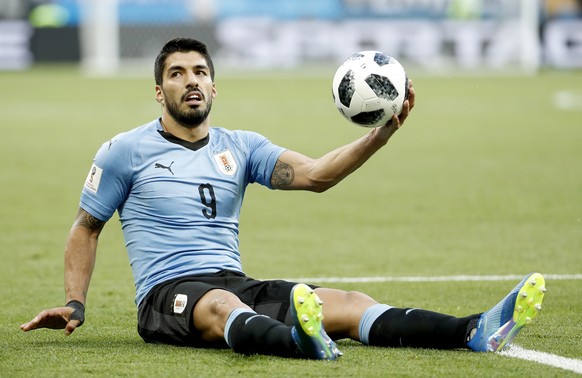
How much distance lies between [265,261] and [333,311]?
10.7 feet

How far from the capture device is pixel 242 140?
6445mm

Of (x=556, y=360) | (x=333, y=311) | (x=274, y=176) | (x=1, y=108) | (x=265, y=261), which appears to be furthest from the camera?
(x=1, y=108)

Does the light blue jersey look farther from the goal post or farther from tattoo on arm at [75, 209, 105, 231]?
the goal post

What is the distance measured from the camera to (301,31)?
1273 inches

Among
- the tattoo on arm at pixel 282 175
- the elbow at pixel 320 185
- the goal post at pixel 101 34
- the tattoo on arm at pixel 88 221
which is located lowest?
the tattoo on arm at pixel 88 221

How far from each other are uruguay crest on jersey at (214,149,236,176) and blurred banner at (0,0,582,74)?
24894mm

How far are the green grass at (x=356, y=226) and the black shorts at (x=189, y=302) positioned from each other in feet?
0.28

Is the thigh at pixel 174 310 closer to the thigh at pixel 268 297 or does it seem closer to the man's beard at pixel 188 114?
the thigh at pixel 268 297

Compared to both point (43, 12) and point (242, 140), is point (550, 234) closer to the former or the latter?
point (242, 140)

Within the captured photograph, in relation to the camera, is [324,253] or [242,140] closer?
[242,140]

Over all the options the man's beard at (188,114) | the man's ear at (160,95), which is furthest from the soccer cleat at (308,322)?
the man's ear at (160,95)

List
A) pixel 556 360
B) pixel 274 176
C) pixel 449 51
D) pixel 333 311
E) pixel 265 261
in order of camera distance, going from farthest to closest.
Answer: pixel 449 51
pixel 265 261
pixel 274 176
pixel 333 311
pixel 556 360

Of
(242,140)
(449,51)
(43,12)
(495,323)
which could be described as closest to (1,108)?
(43,12)

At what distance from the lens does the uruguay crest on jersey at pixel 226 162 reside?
20.6 ft
